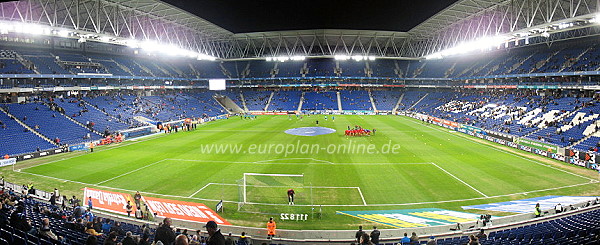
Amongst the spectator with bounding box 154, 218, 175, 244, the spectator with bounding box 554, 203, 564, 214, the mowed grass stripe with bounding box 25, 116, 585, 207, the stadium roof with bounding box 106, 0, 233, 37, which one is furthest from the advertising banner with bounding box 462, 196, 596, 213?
the stadium roof with bounding box 106, 0, 233, 37

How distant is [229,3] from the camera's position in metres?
45.1

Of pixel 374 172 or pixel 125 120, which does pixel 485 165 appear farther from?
pixel 125 120

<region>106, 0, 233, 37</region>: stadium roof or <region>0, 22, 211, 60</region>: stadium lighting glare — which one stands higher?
<region>106, 0, 233, 37</region>: stadium roof

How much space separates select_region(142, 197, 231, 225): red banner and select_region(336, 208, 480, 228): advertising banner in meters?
6.80

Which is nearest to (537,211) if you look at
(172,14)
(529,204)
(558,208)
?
(558,208)

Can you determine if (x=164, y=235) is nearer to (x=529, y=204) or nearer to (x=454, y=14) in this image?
(x=529, y=204)

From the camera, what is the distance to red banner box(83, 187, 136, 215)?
1780 centimetres

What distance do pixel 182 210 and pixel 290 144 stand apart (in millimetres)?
20180

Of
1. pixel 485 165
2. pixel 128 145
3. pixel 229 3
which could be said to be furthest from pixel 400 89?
pixel 128 145

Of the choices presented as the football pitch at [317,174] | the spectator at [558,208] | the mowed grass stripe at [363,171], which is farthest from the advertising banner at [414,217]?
the spectator at [558,208]

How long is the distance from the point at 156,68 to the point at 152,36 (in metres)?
16.0

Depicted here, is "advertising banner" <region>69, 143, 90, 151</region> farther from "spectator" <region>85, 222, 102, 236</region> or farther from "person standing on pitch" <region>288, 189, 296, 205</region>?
"person standing on pitch" <region>288, 189, 296, 205</region>

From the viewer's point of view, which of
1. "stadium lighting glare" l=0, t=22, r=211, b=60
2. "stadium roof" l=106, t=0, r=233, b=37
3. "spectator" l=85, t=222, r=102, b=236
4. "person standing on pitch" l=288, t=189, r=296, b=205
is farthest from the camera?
"stadium roof" l=106, t=0, r=233, b=37

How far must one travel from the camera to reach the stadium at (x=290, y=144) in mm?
14492
